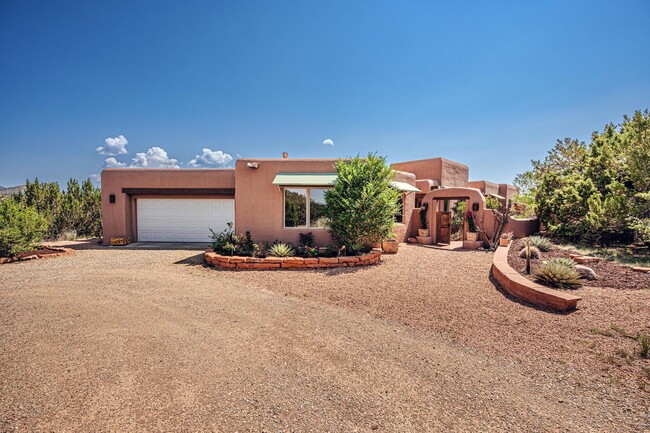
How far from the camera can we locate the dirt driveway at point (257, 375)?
2.92 meters

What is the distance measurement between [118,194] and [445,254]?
1768 cm

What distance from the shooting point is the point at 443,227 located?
1623 centimetres

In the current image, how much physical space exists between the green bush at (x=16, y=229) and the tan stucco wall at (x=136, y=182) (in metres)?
3.64

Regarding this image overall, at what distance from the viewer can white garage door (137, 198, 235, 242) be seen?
643 inches

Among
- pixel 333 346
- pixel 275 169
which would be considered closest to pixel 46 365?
pixel 333 346

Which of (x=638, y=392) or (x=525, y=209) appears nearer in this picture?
(x=638, y=392)

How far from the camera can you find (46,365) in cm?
383

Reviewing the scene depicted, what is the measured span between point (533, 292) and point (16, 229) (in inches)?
700

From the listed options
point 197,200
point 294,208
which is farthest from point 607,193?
point 197,200

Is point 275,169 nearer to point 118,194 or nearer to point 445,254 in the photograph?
point 445,254

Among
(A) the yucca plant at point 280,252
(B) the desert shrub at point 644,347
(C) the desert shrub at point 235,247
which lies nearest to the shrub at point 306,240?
(A) the yucca plant at point 280,252

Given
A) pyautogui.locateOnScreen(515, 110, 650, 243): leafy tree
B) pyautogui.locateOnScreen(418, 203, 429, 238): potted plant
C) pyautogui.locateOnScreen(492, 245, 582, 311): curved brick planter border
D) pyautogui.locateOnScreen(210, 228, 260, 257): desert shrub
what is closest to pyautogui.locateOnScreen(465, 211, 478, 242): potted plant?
pyautogui.locateOnScreen(418, 203, 429, 238): potted plant

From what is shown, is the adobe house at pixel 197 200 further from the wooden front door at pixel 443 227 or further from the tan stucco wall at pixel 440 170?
the tan stucco wall at pixel 440 170

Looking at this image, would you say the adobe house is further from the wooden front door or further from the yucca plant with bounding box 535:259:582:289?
the yucca plant with bounding box 535:259:582:289
